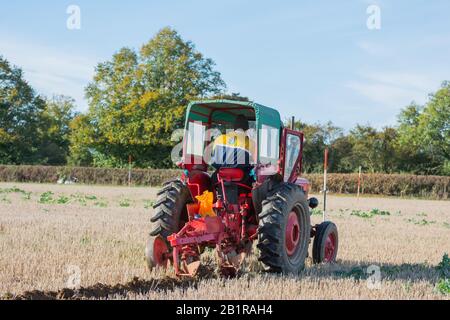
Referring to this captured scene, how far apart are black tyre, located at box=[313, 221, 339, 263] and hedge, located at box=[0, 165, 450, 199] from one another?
3121 cm

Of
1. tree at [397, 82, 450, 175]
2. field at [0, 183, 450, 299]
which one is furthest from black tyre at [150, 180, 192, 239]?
tree at [397, 82, 450, 175]

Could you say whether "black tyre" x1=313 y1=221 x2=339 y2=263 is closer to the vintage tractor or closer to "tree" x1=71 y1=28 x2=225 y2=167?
the vintage tractor

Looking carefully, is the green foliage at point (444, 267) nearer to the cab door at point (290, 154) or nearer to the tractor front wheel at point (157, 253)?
the cab door at point (290, 154)

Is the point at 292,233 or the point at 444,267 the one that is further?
the point at 444,267

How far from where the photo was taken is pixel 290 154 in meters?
8.12

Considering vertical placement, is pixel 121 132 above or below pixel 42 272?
above

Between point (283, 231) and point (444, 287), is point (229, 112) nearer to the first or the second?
point (283, 231)

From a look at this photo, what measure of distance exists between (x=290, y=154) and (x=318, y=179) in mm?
32552

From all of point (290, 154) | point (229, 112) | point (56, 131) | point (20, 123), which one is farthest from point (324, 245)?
point (56, 131)

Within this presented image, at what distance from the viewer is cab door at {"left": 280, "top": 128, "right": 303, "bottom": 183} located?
7.80 m

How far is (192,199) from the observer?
8188 mm
